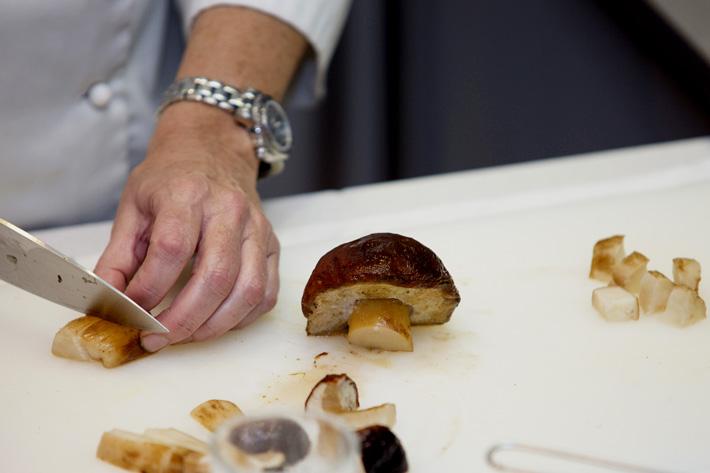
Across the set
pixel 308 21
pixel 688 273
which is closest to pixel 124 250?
pixel 308 21

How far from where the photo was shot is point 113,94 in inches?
54.7

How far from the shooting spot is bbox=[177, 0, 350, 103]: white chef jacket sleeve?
1354 millimetres

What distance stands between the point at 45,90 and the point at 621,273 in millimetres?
822

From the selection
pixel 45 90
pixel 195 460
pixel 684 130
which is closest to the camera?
pixel 195 460

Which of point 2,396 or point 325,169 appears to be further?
point 325,169

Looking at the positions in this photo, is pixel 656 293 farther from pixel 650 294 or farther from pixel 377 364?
pixel 377 364

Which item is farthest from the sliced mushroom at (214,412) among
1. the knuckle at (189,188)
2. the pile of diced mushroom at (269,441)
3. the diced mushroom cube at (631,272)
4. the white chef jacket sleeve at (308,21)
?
the white chef jacket sleeve at (308,21)

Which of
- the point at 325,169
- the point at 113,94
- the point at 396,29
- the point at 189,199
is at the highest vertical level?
the point at 396,29

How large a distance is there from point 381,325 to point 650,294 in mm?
331

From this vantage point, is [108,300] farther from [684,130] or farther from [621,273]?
[684,130]

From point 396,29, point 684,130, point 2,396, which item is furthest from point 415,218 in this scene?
point 396,29

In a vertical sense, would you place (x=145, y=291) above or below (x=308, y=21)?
below

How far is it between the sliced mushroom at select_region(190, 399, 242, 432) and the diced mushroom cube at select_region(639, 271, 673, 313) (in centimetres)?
49

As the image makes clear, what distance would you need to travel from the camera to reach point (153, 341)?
94 centimetres
